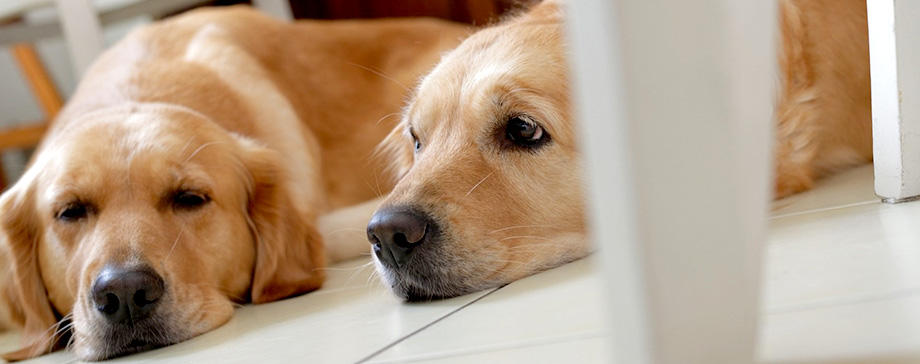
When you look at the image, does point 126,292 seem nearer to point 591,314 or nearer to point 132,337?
point 132,337

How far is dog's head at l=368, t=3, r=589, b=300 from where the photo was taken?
1.86 metres

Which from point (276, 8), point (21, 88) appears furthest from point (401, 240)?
point (21, 88)

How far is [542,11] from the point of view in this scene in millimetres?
2344

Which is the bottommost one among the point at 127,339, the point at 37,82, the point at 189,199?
the point at 37,82

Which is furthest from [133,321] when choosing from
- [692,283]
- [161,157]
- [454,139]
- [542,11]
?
[692,283]

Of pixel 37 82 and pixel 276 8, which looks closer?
pixel 276 8

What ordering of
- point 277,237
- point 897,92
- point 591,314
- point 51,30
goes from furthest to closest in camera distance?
point 51,30, point 277,237, point 897,92, point 591,314

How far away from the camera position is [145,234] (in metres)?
2.11

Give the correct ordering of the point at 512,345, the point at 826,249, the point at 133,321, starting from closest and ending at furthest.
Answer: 1. the point at 512,345
2. the point at 826,249
3. the point at 133,321

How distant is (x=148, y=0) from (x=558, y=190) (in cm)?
319

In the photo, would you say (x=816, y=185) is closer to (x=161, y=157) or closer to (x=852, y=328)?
(x=852, y=328)

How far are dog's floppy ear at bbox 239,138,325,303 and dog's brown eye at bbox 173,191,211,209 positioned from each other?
0.66 feet

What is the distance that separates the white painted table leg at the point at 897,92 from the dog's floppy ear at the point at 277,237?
54.1 inches

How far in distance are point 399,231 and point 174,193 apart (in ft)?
2.41
